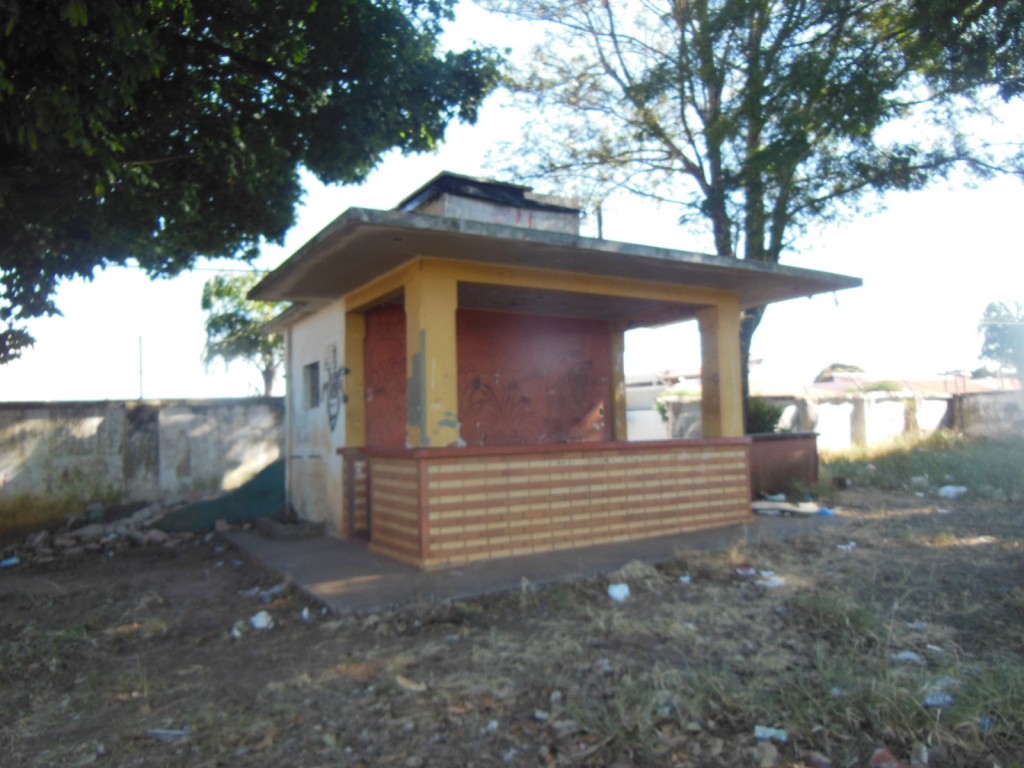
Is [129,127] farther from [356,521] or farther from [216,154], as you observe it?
[356,521]

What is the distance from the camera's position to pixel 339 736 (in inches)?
139

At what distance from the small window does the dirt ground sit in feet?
11.6


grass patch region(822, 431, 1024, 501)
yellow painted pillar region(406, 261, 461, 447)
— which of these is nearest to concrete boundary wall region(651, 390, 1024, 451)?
grass patch region(822, 431, 1024, 501)

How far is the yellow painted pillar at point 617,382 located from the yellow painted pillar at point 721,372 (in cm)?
196

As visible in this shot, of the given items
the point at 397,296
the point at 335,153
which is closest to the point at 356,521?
the point at 397,296

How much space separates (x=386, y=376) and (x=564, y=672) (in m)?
5.51

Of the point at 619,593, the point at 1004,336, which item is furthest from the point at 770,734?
the point at 1004,336

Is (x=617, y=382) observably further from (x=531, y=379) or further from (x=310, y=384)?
(x=310, y=384)

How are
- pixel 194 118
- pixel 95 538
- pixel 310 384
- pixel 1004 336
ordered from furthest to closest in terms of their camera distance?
pixel 1004 336 < pixel 310 384 < pixel 95 538 < pixel 194 118

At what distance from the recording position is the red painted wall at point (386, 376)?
8.95m

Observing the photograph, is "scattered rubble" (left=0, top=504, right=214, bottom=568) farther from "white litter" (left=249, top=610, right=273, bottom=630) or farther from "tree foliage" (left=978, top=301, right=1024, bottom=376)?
"tree foliage" (left=978, top=301, right=1024, bottom=376)

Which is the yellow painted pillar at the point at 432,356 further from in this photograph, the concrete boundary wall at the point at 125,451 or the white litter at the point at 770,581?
the concrete boundary wall at the point at 125,451

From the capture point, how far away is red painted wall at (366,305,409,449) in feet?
29.4

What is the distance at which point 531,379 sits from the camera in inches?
405
